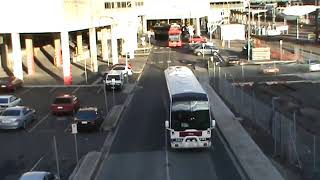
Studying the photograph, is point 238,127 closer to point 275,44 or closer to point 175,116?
point 175,116

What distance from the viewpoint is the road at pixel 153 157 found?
79.8ft

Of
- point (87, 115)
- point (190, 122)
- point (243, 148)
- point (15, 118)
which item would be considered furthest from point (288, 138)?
point (15, 118)

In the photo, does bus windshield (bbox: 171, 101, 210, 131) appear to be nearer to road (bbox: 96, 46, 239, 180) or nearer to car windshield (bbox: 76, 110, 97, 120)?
road (bbox: 96, 46, 239, 180)

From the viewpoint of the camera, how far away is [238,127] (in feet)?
109

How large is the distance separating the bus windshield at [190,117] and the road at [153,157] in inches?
53.7

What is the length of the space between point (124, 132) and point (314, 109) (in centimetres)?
1377

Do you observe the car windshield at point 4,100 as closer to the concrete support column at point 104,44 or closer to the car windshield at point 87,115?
the car windshield at point 87,115

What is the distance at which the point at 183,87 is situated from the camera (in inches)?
1179

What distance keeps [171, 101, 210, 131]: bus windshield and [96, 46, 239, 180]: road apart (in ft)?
4.47

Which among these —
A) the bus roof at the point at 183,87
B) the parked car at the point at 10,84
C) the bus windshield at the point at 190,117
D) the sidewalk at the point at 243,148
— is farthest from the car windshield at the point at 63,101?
the bus windshield at the point at 190,117

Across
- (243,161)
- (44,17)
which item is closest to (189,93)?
(243,161)

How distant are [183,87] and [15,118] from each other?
460 inches

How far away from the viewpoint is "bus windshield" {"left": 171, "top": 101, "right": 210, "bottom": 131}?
2766 cm

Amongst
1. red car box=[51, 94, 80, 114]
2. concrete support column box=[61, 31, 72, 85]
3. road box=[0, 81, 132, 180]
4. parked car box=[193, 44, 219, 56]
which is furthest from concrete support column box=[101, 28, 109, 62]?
red car box=[51, 94, 80, 114]
